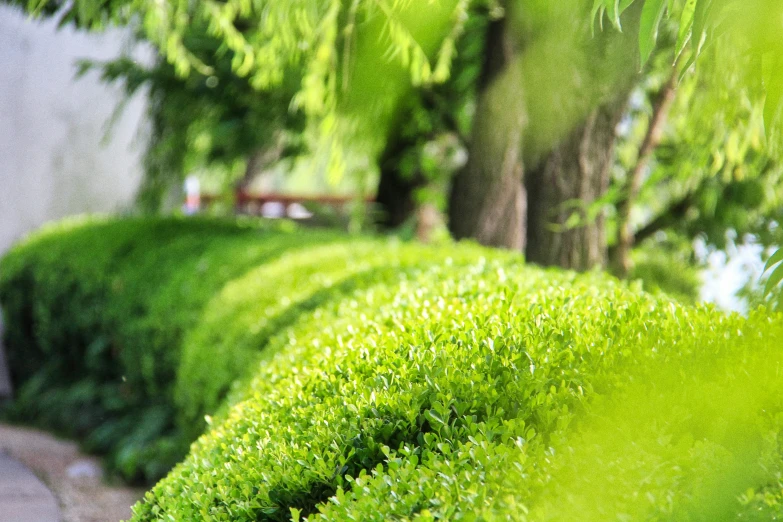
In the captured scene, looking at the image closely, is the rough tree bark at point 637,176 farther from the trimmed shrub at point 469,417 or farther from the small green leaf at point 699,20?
the small green leaf at point 699,20

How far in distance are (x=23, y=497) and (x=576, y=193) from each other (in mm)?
4096

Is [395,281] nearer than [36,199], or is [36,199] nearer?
[395,281]

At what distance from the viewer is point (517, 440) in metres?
2.15

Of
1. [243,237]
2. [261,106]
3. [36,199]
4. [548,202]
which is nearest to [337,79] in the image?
[548,202]

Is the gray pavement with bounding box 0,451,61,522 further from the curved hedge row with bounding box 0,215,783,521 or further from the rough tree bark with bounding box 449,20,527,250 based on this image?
the rough tree bark with bounding box 449,20,527,250

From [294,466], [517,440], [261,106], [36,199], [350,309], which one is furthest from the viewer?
[36,199]

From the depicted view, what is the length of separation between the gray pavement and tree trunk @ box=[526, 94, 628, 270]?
3512mm

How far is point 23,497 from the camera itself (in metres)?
5.12

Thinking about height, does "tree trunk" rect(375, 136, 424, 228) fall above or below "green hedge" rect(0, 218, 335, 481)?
above

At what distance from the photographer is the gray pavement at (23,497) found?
4664 millimetres

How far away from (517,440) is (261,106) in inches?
266

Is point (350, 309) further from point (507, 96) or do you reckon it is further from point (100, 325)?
point (100, 325)

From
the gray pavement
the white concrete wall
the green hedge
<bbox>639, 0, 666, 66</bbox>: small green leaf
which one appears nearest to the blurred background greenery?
<bbox>639, 0, 666, 66</bbox>: small green leaf

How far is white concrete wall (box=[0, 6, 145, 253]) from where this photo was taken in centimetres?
995
